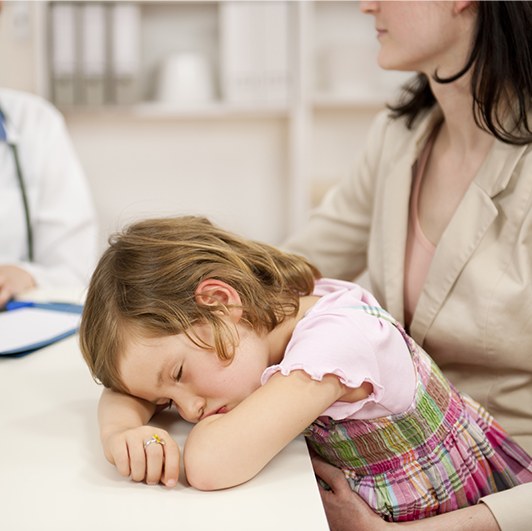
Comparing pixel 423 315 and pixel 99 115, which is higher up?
pixel 99 115

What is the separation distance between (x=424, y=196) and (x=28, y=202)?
109 cm

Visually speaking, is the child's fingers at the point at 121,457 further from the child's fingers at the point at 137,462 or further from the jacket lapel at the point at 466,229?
the jacket lapel at the point at 466,229

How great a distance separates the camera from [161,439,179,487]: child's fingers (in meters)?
0.76

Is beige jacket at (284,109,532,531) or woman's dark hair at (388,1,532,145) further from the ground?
woman's dark hair at (388,1,532,145)

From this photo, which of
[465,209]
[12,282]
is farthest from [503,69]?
[12,282]

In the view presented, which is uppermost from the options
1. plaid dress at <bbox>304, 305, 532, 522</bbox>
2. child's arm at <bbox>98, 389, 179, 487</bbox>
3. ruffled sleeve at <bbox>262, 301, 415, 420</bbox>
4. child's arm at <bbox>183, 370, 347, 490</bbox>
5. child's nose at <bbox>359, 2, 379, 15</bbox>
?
child's nose at <bbox>359, 2, 379, 15</bbox>

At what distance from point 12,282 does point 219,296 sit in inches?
32.6

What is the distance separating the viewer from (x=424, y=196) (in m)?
1.37

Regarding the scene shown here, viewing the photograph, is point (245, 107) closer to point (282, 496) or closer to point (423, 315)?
point (423, 315)

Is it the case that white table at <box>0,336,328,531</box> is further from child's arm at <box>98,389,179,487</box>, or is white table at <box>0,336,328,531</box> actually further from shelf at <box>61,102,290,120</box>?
shelf at <box>61,102,290,120</box>

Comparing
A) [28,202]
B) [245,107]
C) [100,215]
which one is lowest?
[100,215]

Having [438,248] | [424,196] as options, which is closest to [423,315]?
[438,248]

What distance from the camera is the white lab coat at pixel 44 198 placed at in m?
1.93

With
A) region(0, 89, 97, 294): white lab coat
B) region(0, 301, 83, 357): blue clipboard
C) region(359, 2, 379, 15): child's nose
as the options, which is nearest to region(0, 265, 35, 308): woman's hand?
region(0, 301, 83, 357): blue clipboard
